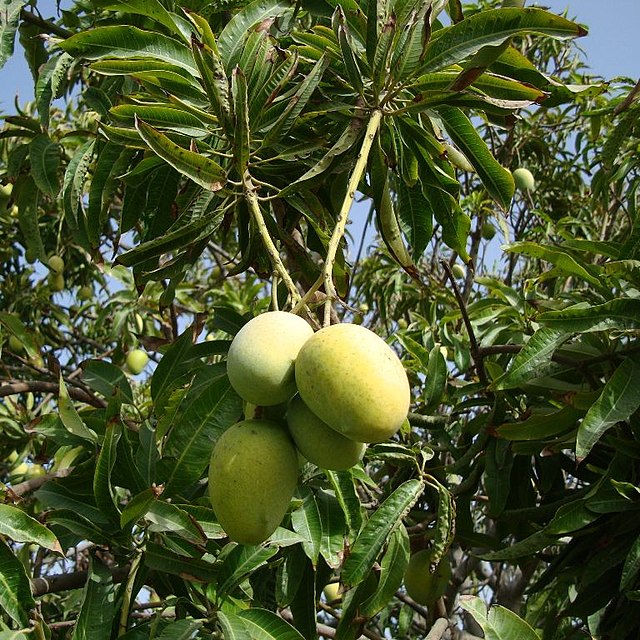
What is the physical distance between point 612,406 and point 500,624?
0.49 meters

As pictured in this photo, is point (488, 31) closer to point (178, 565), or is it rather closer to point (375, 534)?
point (375, 534)

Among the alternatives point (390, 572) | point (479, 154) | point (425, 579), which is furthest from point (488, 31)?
point (425, 579)

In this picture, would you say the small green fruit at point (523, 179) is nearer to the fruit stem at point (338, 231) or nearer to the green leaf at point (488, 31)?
the green leaf at point (488, 31)

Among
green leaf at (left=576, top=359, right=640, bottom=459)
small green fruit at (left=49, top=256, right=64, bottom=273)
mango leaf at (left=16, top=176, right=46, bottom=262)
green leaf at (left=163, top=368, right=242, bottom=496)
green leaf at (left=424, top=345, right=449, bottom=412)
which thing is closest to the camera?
green leaf at (left=163, top=368, right=242, bottom=496)

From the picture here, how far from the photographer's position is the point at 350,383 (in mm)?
864

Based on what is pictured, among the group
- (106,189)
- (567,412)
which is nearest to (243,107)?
(106,189)

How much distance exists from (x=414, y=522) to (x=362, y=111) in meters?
1.29

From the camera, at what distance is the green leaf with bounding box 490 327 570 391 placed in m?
1.59

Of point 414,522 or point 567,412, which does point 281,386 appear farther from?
point 414,522

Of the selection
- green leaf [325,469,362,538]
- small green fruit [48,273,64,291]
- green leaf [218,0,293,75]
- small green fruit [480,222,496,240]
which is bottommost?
small green fruit [48,273,64,291]

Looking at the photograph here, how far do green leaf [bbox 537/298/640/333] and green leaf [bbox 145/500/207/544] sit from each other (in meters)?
0.83

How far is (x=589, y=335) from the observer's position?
1864 mm

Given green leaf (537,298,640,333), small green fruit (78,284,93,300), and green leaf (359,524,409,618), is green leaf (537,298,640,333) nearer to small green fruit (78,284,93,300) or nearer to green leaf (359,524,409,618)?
green leaf (359,524,409,618)

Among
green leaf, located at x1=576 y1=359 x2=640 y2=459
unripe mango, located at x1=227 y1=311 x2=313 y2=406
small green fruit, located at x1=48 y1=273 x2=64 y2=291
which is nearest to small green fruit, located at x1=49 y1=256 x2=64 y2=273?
small green fruit, located at x1=48 y1=273 x2=64 y2=291
